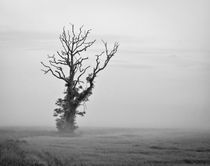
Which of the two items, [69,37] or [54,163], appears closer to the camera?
[54,163]

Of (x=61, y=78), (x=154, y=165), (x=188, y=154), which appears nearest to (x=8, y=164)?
(x=154, y=165)

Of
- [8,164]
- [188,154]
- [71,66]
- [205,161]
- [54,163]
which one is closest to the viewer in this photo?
[8,164]

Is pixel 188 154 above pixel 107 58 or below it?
below

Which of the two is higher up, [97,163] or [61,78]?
[61,78]

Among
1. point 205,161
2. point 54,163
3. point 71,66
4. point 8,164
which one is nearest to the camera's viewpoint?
point 8,164

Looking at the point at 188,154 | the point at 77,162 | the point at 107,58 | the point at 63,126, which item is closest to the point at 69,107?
the point at 63,126

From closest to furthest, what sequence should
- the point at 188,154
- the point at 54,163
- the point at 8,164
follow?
the point at 8,164 → the point at 54,163 → the point at 188,154

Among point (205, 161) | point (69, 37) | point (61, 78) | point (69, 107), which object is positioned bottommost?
point (205, 161)

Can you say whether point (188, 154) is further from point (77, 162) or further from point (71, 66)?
point (71, 66)

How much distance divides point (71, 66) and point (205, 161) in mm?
37599

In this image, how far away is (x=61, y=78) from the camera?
60625 millimetres

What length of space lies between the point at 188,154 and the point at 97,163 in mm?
8405

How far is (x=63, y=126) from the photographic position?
61875 millimetres

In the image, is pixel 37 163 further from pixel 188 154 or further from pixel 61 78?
pixel 61 78
